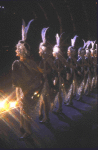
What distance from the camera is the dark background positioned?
2508mm

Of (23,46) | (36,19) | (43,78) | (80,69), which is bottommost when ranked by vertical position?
(43,78)

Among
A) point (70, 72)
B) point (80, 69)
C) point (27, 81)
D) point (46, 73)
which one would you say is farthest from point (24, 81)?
point (80, 69)

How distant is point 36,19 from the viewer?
3.23m

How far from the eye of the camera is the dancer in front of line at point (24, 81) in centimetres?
227

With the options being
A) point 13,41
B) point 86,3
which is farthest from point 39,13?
point 86,3

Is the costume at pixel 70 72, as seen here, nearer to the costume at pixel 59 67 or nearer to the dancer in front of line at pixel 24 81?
the costume at pixel 59 67

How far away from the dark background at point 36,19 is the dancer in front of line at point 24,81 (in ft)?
1.26

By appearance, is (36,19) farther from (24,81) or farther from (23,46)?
(24,81)

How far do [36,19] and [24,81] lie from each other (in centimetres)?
163

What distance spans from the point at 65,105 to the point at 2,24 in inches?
112

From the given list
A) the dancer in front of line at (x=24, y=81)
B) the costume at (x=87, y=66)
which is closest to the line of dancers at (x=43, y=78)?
the dancer in front of line at (x=24, y=81)

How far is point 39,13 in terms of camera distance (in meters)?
3.54

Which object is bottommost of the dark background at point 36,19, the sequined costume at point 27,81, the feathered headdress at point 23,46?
the sequined costume at point 27,81

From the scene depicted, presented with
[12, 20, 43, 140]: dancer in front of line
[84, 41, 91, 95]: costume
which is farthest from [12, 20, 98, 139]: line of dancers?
[84, 41, 91, 95]: costume
